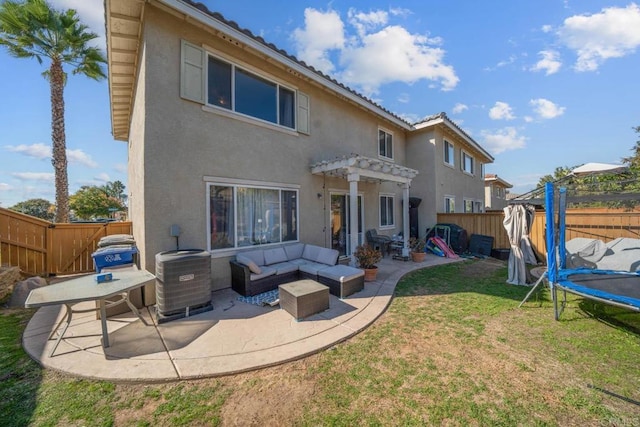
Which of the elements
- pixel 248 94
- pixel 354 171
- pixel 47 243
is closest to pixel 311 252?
pixel 354 171

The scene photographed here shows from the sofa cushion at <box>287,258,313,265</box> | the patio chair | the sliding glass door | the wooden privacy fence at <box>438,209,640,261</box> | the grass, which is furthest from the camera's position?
the patio chair

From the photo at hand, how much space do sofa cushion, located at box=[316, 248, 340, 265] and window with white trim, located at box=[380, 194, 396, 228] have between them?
530cm

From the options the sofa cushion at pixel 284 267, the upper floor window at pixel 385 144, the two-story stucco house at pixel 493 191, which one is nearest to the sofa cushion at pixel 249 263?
the sofa cushion at pixel 284 267

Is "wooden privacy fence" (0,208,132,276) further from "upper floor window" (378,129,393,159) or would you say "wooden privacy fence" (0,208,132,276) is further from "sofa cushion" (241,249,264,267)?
"upper floor window" (378,129,393,159)

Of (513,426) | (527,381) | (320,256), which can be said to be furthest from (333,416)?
(320,256)

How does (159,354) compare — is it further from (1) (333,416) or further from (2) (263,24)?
(2) (263,24)

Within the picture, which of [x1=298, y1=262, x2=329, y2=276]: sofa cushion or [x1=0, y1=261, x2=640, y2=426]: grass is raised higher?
[x1=298, y1=262, x2=329, y2=276]: sofa cushion

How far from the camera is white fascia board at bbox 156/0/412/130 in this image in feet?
16.7

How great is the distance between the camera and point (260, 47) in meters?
6.29

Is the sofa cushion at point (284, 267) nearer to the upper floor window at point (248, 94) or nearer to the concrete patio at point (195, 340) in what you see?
the concrete patio at point (195, 340)

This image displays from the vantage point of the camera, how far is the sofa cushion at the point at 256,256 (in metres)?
6.26

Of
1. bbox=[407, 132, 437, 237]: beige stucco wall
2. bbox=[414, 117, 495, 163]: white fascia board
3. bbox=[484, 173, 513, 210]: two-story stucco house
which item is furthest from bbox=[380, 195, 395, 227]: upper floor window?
bbox=[484, 173, 513, 210]: two-story stucco house

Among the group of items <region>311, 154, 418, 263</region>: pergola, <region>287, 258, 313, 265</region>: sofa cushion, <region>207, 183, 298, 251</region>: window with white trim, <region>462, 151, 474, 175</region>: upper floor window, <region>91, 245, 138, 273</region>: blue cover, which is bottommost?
<region>287, 258, 313, 265</region>: sofa cushion

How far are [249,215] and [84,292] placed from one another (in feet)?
12.2
